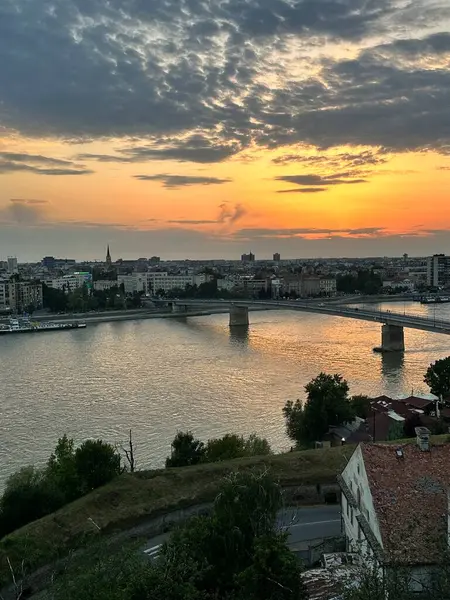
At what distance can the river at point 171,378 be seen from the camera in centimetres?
885

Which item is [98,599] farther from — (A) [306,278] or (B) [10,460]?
(A) [306,278]

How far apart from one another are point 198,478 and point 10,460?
9.64 feet

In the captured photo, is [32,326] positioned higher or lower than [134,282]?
lower

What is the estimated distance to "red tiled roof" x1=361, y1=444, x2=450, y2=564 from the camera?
10.5 ft

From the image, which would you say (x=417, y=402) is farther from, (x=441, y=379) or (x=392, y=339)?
(x=392, y=339)

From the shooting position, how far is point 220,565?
3400 millimetres

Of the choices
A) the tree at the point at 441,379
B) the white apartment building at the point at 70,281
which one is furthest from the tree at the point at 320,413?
the white apartment building at the point at 70,281

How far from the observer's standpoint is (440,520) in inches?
132

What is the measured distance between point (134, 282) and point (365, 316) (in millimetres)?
29873

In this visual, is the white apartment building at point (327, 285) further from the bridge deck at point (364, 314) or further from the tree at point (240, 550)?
the tree at point (240, 550)

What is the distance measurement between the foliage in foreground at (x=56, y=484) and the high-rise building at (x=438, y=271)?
149ft

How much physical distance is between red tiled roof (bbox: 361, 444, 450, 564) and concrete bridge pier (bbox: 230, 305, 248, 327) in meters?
19.8

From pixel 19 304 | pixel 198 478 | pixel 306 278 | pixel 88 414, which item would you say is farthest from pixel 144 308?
pixel 198 478

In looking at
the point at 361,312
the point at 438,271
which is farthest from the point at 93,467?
the point at 438,271
